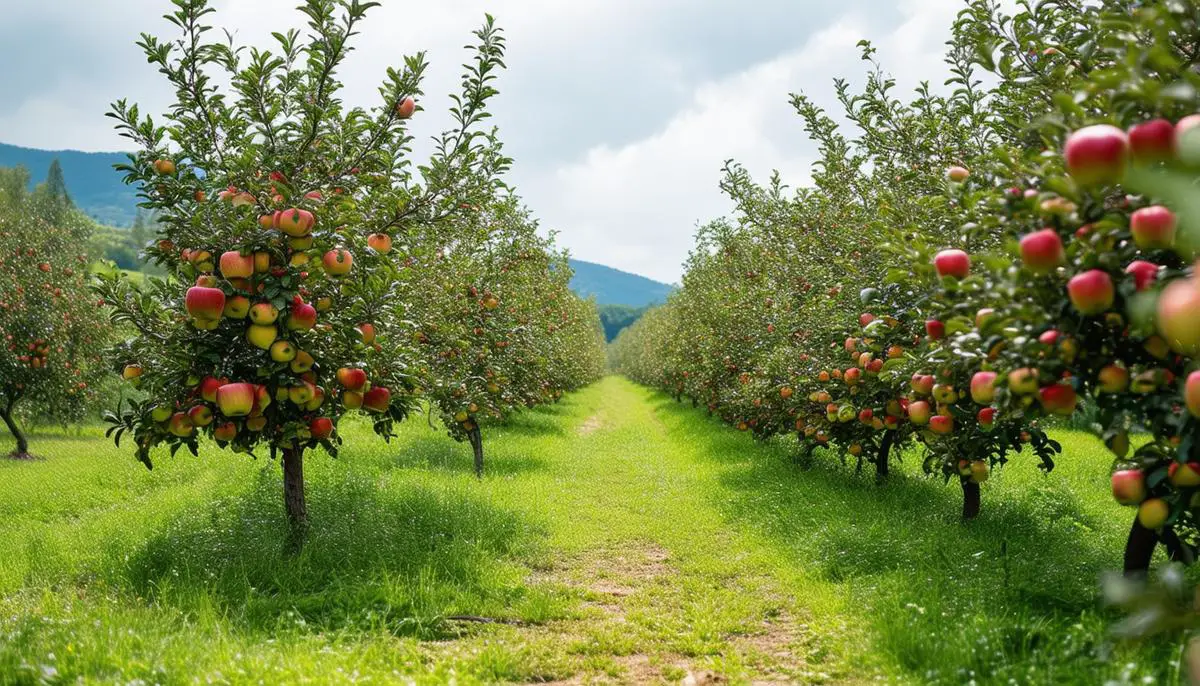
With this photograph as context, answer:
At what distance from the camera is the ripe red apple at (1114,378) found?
131 inches

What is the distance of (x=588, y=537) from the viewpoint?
8367 mm

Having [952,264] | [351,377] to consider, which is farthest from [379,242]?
[952,264]

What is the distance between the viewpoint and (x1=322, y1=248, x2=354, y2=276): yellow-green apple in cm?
547

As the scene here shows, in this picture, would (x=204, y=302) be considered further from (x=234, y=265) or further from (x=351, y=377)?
(x=351, y=377)

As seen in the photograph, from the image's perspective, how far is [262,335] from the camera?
17.8 feet

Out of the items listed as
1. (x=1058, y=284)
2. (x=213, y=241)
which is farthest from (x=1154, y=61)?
(x=213, y=241)

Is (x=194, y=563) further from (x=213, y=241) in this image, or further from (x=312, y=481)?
(x=312, y=481)

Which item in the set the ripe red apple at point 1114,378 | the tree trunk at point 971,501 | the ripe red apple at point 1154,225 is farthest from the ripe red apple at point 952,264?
the tree trunk at point 971,501

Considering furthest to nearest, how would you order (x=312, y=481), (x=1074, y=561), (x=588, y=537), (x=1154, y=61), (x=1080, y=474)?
(x=1080, y=474) → (x=312, y=481) → (x=588, y=537) → (x=1074, y=561) → (x=1154, y=61)

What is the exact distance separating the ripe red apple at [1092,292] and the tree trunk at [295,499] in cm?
630

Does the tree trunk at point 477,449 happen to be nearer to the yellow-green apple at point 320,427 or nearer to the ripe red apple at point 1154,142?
the yellow-green apple at point 320,427

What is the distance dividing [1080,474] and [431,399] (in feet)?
34.2

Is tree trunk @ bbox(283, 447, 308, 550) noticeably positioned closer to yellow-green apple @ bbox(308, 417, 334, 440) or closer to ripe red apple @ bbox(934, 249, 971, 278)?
yellow-green apple @ bbox(308, 417, 334, 440)

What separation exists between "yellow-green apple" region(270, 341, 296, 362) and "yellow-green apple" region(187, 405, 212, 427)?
72cm
